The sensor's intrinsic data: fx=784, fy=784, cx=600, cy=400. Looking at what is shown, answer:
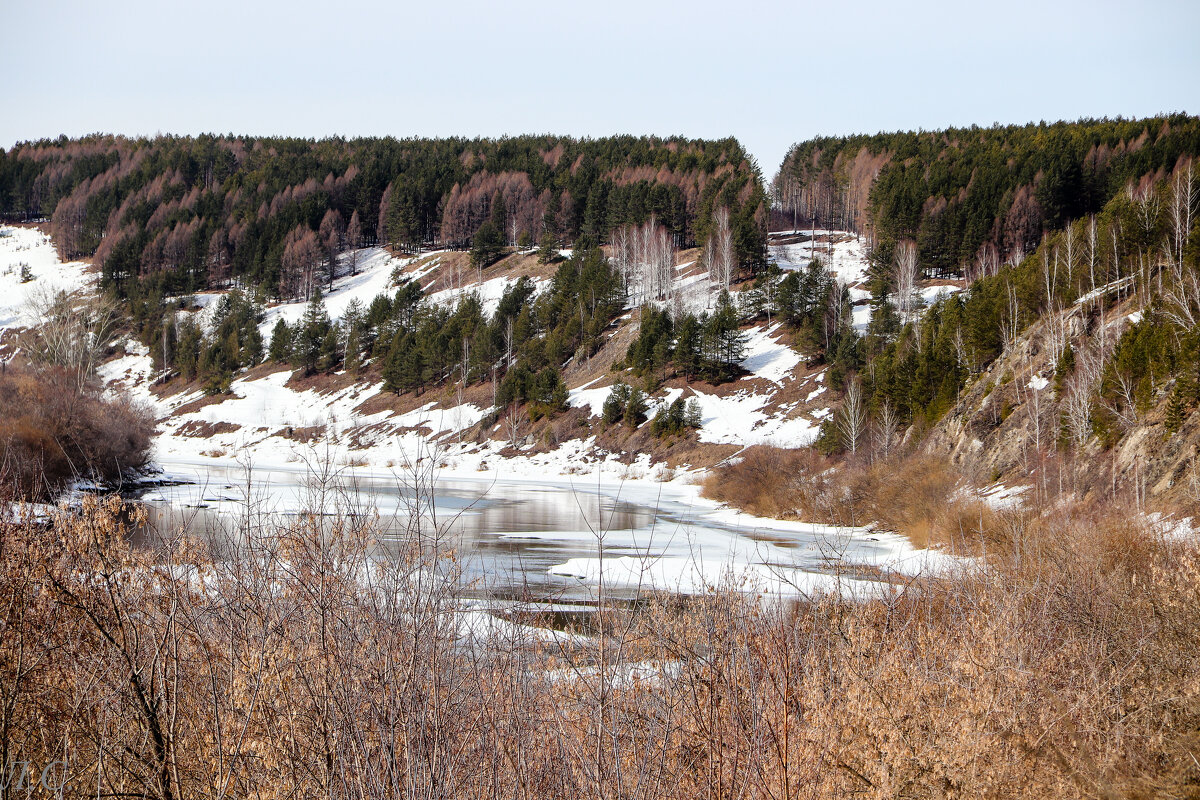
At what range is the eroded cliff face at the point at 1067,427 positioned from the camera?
74.5 feet

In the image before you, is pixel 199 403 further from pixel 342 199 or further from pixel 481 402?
pixel 342 199

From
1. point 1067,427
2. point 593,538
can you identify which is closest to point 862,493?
point 1067,427

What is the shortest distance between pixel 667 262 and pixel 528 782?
75.9m

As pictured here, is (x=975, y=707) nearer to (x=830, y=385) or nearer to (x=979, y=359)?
(x=979, y=359)

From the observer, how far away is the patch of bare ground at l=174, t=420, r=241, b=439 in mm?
74938

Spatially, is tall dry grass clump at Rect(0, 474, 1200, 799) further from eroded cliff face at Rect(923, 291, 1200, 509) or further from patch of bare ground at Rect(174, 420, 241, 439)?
patch of bare ground at Rect(174, 420, 241, 439)

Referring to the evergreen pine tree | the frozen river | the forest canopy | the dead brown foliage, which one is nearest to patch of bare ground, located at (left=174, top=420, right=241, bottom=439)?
the evergreen pine tree

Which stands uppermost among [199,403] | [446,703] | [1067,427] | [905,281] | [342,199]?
[342,199]

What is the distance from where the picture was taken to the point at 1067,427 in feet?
97.8

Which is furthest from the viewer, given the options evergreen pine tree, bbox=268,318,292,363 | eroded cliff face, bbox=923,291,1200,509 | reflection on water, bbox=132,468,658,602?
evergreen pine tree, bbox=268,318,292,363

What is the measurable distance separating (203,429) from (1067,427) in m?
73.3

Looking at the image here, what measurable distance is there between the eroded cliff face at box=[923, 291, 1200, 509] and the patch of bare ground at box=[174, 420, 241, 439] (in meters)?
63.7

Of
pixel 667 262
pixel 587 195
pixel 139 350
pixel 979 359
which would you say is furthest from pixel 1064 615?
pixel 139 350

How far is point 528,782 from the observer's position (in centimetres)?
464
